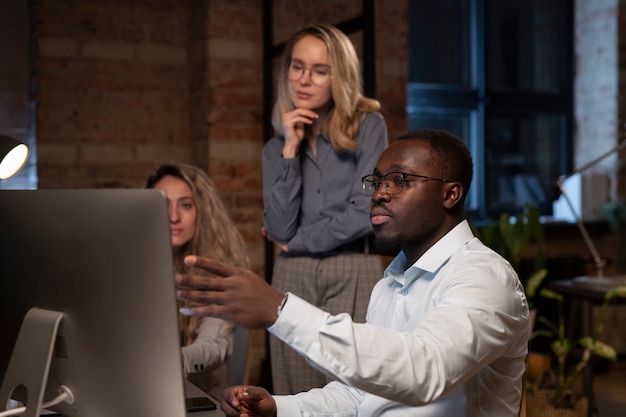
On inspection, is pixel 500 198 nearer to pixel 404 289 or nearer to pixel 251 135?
pixel 251 135

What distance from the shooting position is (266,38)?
12.9 ft

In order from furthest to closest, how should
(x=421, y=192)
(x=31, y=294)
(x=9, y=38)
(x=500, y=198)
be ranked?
(x=500, y=198) → (x=9, y=38) → (x=421, y=192) → (x=31, y=294)

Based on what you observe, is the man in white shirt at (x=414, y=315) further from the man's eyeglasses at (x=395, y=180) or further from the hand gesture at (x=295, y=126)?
the hand gesture at (x=295, y=126)

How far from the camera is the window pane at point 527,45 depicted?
5316mm

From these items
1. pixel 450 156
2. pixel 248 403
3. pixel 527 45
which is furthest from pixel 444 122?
pixel 248 403

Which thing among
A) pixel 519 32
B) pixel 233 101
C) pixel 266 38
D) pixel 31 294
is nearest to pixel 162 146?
pixel 233 101

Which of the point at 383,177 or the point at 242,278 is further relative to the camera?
the point at 383,177

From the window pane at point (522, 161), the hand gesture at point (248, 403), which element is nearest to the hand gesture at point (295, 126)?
the hand gesture at point (248, 403)

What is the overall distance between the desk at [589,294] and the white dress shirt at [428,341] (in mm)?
2379

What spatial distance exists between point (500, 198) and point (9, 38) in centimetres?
A: 308

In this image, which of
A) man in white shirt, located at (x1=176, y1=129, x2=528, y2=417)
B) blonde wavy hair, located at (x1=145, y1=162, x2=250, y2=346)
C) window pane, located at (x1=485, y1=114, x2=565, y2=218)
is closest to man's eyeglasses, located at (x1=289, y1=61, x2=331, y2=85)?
blonde wavy hair, located at (x1=145, y1=162, x2=250, y2=346)

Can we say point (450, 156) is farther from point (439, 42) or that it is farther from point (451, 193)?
point (439, 42)

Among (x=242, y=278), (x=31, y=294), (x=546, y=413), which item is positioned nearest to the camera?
(x=242, y=278)

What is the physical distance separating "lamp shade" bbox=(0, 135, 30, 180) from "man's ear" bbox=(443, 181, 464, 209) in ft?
2.89
